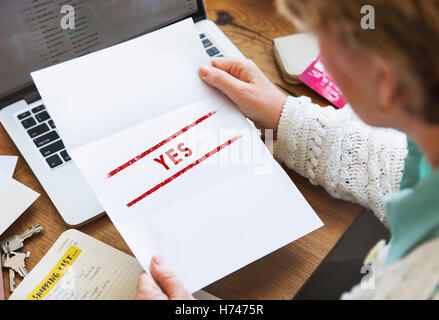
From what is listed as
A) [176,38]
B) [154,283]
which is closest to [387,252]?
[154,283]

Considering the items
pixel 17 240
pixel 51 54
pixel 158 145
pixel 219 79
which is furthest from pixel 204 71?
pixel 17 240

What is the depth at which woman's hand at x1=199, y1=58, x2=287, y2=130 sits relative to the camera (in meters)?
0.61

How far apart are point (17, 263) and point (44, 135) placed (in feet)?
0.61

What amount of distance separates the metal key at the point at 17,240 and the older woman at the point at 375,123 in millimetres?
193

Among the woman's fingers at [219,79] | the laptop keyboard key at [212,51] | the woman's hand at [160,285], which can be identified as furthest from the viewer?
the laptop keyboard key at [212,51]

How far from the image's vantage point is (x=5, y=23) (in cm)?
59

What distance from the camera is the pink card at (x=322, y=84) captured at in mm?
705

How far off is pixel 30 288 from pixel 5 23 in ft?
1.14

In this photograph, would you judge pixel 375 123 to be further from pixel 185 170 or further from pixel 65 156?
pixel 65 156

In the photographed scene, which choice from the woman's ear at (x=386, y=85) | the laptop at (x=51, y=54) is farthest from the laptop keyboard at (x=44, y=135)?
the woman's ear at (x=386, y=85)

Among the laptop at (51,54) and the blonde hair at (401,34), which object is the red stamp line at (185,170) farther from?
the blonde hair at (401,34)

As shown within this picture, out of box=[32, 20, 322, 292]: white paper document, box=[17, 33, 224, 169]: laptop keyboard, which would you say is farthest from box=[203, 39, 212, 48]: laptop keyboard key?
box=[17, 33, 224, 169]: laptop keyboard

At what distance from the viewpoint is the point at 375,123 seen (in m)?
0.45

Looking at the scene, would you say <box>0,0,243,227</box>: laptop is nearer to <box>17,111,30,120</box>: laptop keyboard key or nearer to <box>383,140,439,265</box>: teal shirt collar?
<box>17,111,30,120</box>: laptop keyboard key
